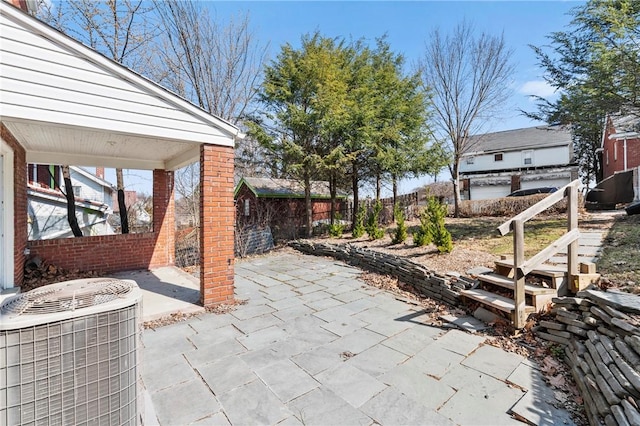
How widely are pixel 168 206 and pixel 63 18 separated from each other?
6195mm

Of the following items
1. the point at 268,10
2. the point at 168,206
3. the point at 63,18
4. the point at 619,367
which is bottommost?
the point at 619,367

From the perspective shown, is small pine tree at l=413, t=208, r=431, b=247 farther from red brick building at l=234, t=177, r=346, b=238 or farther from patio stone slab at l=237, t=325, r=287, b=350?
red brick building at l=234, t=177, r=346, b=238

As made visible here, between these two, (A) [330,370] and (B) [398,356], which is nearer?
(A) [330,370]

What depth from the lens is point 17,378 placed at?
4.66ft

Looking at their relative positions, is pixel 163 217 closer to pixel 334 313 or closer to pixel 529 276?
pixel 334 313

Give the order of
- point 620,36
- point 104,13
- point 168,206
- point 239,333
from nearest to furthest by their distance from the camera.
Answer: point 239,333, point 620,36, point 168,206, point 104,13

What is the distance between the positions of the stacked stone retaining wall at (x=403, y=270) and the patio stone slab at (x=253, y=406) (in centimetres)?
341

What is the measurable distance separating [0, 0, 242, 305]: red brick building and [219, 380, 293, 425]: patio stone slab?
7.77 feet

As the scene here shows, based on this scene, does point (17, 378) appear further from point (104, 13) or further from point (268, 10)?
point (104, 13)

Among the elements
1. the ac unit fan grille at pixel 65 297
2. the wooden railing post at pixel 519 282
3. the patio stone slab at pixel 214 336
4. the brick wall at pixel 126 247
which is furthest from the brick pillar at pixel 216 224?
the wooden railing post at pixel 519 282

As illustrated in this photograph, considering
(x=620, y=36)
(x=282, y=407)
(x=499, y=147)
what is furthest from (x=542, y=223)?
(x=499, y=147)

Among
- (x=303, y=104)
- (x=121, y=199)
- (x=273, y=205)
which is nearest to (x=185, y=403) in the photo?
(x=121, y=199)

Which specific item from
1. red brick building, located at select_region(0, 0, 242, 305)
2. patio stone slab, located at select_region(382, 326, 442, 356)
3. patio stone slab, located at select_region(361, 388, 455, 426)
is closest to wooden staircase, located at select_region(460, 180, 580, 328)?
patio stone slab, located at select_region(382, 326, 442, 356)

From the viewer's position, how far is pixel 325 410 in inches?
95.5
